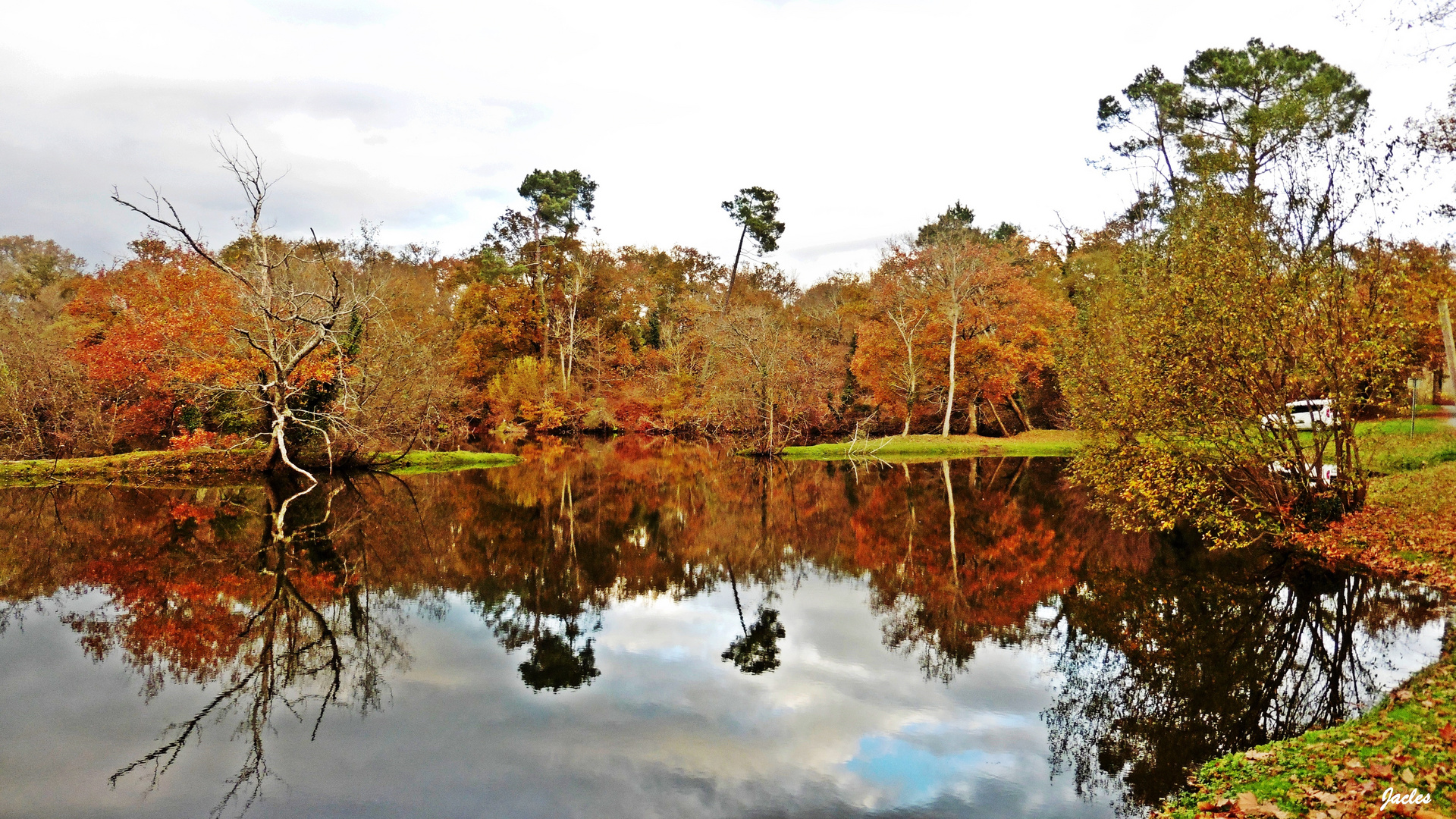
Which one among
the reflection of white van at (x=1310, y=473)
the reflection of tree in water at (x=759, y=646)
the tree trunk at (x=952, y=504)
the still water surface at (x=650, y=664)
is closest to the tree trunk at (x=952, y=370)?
the tree trunk at (x=952, y=504)

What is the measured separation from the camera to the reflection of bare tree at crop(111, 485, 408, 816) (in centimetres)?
722

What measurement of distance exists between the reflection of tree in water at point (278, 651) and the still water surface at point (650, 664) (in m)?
0.05

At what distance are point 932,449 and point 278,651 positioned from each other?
2881 cm

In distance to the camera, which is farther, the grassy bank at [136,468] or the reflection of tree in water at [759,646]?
the grassy bank at [136,468]

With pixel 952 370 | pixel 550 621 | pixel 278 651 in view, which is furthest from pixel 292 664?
pixel 952 370

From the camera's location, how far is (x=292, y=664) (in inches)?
375

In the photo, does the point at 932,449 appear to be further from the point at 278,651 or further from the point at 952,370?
the point at 278,651

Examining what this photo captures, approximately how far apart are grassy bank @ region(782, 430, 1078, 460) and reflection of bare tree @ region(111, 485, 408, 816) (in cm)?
2244

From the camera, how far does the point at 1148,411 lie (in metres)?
14.5

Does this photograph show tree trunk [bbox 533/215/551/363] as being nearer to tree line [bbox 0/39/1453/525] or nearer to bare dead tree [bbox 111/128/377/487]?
tree line [bbox 0/39/1453/525]

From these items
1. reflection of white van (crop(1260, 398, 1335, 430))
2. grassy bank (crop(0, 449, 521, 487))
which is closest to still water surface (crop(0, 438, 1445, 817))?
reflection of white van (crop(1260, 398, 1335, 430))

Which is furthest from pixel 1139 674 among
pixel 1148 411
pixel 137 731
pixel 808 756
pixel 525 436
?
pixel 525 436

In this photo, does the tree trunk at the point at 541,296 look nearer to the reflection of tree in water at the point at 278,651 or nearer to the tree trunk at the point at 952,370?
the tree trunk at the point at 952,370

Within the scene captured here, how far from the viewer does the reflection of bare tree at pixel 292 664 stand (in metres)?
7.22
